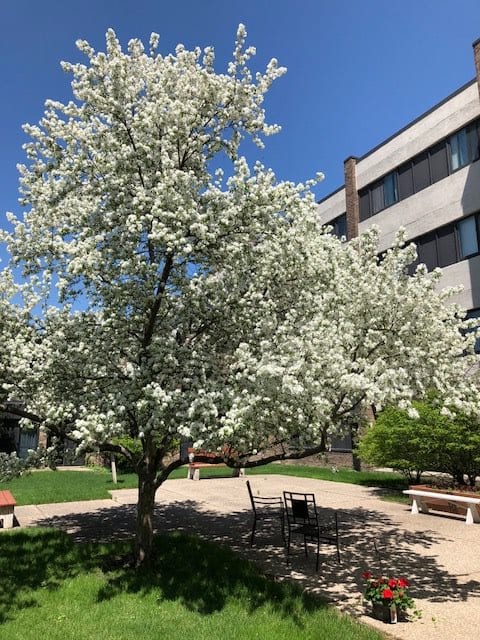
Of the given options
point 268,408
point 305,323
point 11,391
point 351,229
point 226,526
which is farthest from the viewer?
point 351,229

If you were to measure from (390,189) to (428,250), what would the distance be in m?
4.41

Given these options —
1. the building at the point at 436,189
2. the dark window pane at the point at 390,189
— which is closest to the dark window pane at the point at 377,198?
the building at the point at 436,189

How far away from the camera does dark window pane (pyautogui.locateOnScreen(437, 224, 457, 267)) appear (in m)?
20.6

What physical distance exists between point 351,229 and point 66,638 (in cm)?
2405

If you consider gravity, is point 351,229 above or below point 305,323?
above

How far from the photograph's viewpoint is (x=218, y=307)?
7.58 m

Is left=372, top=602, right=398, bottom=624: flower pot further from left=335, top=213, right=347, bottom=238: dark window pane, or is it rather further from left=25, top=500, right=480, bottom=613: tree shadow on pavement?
left=335, top=213, right=347, bottom=238: dark window pane

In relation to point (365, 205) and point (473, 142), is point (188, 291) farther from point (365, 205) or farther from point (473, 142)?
point (365, 205)

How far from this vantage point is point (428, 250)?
21844 mm

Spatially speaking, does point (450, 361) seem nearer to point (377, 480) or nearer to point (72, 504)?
point (72, 504)

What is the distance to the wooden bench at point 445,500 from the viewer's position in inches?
467

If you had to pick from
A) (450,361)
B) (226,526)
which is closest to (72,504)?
(226,526)

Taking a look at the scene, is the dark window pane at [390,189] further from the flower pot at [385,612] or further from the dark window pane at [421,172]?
the flower pot at [385,612]

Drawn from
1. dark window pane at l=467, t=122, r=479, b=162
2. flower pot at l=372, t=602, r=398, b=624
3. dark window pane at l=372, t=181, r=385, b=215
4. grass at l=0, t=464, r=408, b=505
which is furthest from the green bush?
dark window pane at l=372, t=181, r=385, b=215
